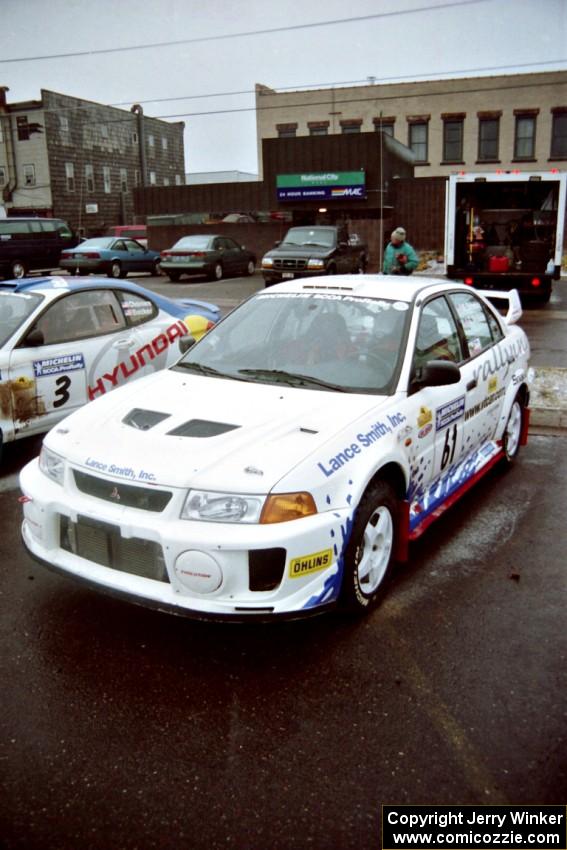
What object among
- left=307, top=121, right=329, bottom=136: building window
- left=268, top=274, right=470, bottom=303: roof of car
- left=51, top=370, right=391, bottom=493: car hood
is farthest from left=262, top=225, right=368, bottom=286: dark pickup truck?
left=307, top=121, right=329, bottom=136: building window

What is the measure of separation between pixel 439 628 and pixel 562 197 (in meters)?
15.5

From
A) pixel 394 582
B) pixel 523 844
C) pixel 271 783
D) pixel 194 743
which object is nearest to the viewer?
pixel 523 844

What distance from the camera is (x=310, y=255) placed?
65.5 ft

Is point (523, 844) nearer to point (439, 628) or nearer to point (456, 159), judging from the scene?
point (439, 628)

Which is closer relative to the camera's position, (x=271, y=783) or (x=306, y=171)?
(x=271, y=783)

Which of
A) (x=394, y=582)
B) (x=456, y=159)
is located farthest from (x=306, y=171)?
(x=394, y=582)

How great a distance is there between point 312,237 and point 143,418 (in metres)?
18.0

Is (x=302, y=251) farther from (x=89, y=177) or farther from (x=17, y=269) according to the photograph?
(x=89, y=177)

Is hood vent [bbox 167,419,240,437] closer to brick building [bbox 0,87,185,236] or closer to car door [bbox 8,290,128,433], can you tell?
car door [bbox 8,290,128,433]

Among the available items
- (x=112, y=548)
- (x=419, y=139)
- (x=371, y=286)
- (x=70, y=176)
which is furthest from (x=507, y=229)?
(x=70, y=176)

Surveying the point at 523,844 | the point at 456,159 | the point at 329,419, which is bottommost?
the point at 523,844

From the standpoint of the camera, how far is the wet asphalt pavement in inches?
103

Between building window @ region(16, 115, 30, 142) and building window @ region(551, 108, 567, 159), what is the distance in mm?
30774

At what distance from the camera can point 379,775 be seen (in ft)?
9.16
